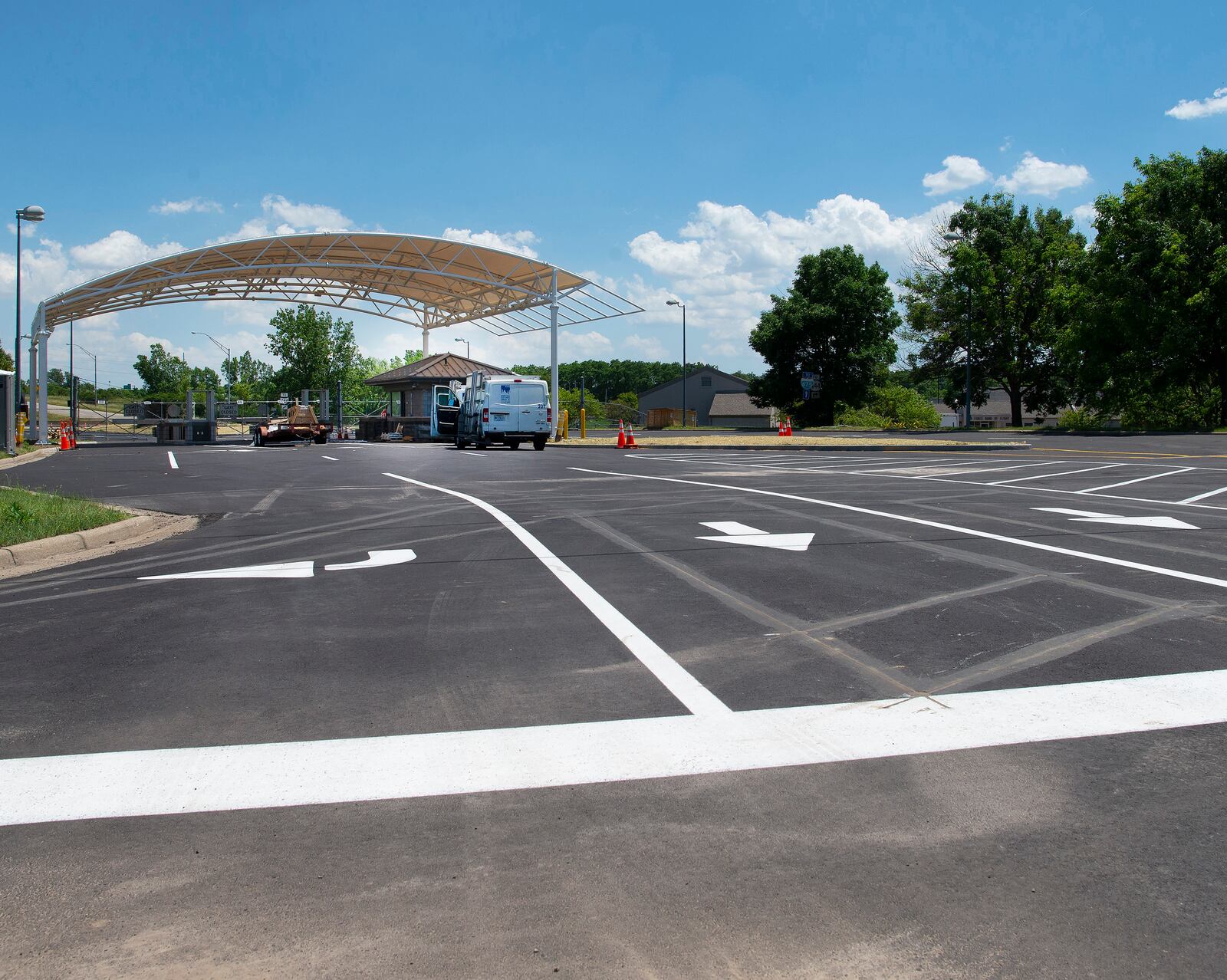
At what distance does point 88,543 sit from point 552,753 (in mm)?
7887

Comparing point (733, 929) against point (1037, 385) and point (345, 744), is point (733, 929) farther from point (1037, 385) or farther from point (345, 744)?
point (1037, 385)

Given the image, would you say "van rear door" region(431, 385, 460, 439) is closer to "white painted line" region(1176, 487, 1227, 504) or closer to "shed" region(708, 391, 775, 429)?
"white painted line" region(1176, 487, 1227, 504)

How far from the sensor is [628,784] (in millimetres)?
3518

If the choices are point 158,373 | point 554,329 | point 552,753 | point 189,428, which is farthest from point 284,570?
point 158,373

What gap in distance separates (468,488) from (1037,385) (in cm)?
5365

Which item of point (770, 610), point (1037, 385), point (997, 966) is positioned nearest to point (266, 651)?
point (770, 610)

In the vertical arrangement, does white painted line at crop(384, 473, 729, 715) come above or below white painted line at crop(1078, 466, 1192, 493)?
below

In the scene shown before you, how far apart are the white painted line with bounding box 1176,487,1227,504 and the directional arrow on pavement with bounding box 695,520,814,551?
7.02 m

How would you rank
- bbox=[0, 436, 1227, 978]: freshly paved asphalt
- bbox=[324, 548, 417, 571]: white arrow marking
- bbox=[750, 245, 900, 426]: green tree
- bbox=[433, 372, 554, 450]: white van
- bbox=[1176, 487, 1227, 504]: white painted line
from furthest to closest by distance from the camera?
bbox=[750, 245, 900, 426]: green tree → bbox=[433, 372, 554, 450]: white van → bbox=[1176, 487, 1227, 504]: white painted line → bbox=[324, 548, 417, 571]: white arrow marking → bbox=[0, 436, 1227, 978]: freshly paved asphalt

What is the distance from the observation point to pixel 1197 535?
32.6 feet

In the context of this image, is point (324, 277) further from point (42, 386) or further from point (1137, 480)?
point (1137, 480)

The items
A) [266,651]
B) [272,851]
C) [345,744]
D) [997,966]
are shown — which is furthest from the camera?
[266,651]

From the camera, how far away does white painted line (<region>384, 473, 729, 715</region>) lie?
4.49 meters

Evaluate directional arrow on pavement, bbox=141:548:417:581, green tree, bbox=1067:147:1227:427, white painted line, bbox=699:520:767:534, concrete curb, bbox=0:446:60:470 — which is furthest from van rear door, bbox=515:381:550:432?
green tree, bbox=1067:147:1227:427
